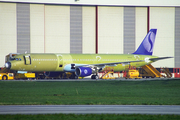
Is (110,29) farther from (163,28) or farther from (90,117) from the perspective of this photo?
(90,117)

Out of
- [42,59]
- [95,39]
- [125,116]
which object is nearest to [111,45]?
[95,39]

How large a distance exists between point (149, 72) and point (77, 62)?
1594cm

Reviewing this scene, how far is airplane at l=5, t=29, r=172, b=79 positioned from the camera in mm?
50228

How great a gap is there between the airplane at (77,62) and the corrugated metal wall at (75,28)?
10322mm

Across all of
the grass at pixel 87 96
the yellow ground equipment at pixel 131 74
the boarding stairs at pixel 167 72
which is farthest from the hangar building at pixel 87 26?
the grass at pixel 87 96

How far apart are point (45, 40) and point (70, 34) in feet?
17.7

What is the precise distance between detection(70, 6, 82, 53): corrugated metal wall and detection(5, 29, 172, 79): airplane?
10322mm

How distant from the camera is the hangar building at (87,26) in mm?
62969

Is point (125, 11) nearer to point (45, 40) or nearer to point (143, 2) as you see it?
point (143, 2)

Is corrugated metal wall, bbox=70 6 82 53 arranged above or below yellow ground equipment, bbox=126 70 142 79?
above

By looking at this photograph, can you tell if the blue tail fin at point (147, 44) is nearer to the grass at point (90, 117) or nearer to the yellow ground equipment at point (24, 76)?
the yellow ground equipment at point (24, 76)

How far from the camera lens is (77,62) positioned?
54500 mm

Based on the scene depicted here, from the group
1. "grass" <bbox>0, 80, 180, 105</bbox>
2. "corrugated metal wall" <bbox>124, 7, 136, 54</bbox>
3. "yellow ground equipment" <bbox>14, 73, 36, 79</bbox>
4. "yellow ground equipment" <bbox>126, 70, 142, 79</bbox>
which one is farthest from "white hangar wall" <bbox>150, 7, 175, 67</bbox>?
"grass" <bbox>0, 80, 180, 105</bbox>

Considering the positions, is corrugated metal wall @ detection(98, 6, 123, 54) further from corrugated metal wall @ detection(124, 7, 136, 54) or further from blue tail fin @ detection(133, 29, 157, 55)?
blue tail fin @ detection(133, 29, 157, 55)
